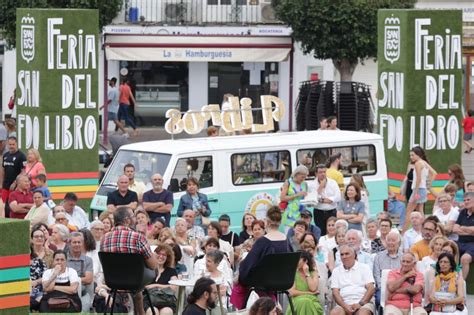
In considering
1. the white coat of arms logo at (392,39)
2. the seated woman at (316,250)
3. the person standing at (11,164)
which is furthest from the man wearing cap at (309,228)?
the person standing at (11,164)

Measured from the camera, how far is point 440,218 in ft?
67.0

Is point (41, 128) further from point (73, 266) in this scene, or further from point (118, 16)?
point (118, 16)

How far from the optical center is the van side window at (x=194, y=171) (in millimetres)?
22203

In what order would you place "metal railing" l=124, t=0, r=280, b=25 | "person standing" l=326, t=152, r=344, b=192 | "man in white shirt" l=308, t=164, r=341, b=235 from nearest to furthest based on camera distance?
1. "man in white shirt" l=308, t=164, r=341, b=235
2. "person standing" l=326, t=152, r=344, b=192
3. "metal railing" l=124, t=0, r=280, b=25

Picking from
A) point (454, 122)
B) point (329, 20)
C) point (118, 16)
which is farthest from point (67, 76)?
point (118, 16)

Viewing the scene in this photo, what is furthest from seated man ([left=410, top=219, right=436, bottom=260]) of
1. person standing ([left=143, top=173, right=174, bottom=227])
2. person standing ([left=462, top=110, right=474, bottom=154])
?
person standing ([left=462, top=110, right=474, bottom=154])

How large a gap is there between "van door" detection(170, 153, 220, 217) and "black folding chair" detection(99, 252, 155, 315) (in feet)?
23.6

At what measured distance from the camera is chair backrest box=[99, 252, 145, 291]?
48.2ft

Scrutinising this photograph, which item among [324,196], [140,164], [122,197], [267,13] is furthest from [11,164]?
[267,13]

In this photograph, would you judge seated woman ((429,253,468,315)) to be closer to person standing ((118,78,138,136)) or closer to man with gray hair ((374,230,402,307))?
man with gray hair ((374,230,402,307))

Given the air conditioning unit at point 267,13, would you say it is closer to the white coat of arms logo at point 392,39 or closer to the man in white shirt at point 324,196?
the white coat of arms logo at point 392,39

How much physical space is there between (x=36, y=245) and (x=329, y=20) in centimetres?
2456

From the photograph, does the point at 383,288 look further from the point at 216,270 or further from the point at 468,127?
the point at 468,127

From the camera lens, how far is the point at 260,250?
15172 mm
